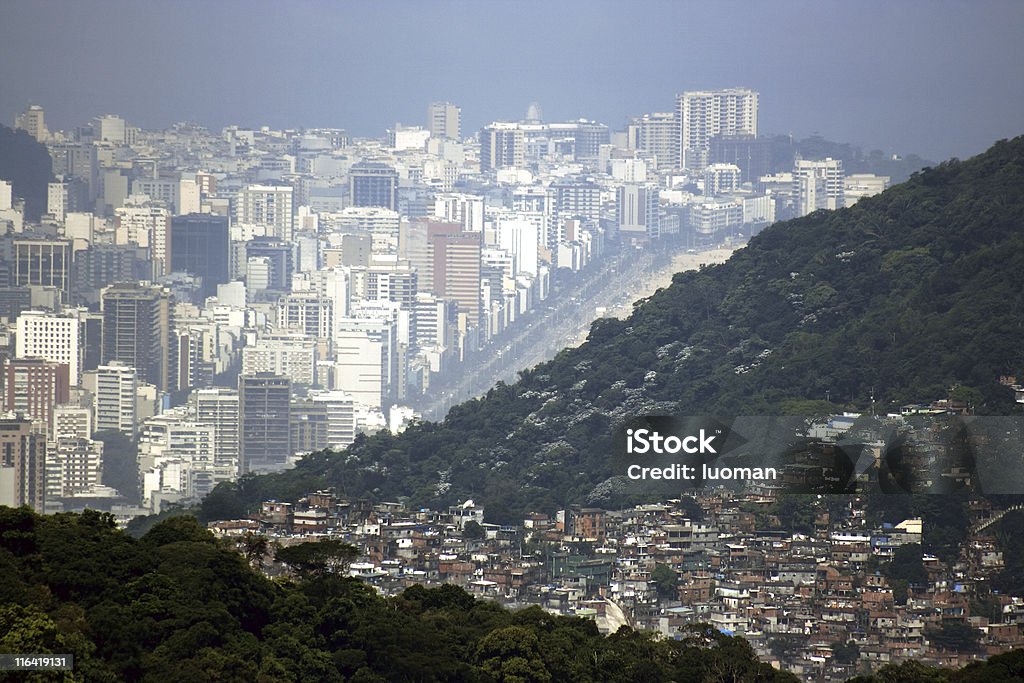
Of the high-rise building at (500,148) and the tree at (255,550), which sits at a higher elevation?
the high-rise building at (500,148)

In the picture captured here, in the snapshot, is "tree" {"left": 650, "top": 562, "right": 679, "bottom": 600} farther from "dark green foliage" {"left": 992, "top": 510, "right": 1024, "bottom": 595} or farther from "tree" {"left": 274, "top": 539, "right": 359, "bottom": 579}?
"tree" {"left": 274, "top": 539, "right": 359, "bottom": 579}

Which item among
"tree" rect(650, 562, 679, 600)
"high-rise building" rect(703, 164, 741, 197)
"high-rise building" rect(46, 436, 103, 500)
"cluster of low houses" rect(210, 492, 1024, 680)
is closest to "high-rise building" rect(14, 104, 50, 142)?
"high-rise building" rect(46, 436, 103, 500)

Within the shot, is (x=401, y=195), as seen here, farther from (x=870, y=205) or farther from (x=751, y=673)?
(x=751, y=673)

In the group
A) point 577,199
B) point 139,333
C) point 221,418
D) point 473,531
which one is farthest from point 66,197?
point 473,531

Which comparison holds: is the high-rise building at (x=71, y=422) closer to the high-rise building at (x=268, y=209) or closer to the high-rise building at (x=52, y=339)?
the high-rise building at (x=52, y=339)

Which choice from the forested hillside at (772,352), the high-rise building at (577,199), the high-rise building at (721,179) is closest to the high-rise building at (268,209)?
the high-rise building at (577,199)

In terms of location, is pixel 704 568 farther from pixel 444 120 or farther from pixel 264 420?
pixel 444 120
